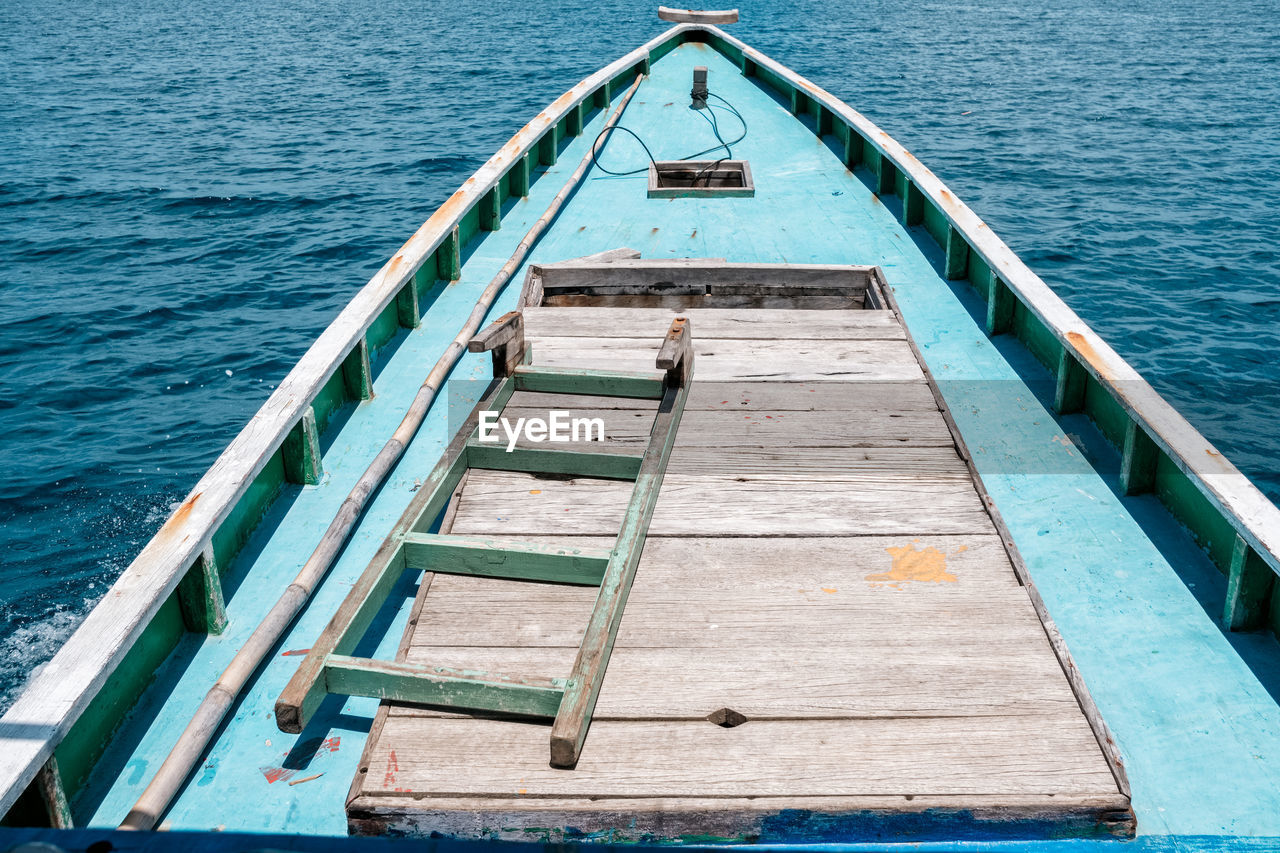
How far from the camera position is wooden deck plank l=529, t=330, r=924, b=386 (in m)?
4.24

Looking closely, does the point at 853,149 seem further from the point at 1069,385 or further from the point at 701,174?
the point at 1069,385

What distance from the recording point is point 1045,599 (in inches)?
120

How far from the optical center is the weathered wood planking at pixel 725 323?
4.63m

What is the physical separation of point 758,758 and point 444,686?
80cm

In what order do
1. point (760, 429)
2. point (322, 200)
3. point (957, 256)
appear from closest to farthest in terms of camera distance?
1. point (760, 429)
2. point (957, 256)
3. point (322, 200)

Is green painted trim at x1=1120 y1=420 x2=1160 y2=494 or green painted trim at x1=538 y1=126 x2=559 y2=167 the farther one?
green painted trim at x1=538 y1=126 x2=559 y2=167

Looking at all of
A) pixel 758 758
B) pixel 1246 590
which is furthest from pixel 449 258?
pixel 1246 590

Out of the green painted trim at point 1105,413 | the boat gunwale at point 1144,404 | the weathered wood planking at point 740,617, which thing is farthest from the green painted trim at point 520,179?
the weathered wood planking at point 740,617

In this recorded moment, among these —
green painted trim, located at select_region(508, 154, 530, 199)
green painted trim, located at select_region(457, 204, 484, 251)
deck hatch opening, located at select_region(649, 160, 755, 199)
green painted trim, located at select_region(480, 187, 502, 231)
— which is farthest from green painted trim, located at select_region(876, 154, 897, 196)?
green painted trim, located at select_region(457, 204, 484, 251)

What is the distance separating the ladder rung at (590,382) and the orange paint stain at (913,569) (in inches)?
54.3

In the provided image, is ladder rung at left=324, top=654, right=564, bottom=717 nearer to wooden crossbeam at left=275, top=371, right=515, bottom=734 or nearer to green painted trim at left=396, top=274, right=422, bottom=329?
wooden crossbeam at left=275, top=371, right=515, bottom=734

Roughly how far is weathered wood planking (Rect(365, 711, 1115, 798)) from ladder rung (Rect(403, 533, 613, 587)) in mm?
594

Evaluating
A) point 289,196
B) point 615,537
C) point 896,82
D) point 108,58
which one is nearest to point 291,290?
point 289,196

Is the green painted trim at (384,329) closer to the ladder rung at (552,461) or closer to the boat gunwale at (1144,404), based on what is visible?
the ladder rung at (552,461)
